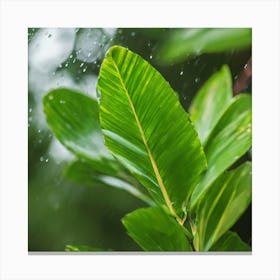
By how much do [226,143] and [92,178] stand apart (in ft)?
1.34

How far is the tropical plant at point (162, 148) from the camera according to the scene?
1245 millimetres

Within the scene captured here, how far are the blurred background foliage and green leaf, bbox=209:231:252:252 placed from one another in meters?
0.02

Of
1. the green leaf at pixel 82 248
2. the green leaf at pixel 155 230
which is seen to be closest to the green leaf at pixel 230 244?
the green leaf at pixel 155 230

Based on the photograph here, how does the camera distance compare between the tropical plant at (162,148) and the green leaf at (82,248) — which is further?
the green leaf at (82,248)

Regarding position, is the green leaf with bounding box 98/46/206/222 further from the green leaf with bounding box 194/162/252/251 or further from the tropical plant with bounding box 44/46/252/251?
the green leaf with bounding box 194/162/252/251

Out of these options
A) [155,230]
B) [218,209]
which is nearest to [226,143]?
[218,209]

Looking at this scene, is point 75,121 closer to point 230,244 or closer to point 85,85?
point 85,85

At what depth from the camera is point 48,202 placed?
5.23ft

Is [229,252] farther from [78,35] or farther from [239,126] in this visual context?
[78,35]

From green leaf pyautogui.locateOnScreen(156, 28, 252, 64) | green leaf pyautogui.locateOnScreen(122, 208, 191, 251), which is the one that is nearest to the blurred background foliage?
green leaf pyautogui.locateOnScreen(156, 28, 252, 64)

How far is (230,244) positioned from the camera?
1567 mm

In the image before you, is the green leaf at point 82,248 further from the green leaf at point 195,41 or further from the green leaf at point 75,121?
the green leaf at point 195,41

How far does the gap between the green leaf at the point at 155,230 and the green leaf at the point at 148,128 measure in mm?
101
